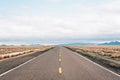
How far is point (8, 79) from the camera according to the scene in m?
10.7

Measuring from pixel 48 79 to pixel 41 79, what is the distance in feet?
1.11

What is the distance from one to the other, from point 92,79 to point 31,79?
297 centimetres

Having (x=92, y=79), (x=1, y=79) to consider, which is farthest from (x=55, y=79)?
(x=1, y=79)

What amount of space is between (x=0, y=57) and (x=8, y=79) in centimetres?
1984

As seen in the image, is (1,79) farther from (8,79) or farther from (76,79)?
(76,79)

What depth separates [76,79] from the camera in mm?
10656

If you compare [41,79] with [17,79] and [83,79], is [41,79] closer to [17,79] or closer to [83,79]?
[17,79]

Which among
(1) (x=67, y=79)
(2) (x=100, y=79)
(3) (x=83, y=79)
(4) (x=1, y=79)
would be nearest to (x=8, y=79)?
(4) (x=1, y=79)

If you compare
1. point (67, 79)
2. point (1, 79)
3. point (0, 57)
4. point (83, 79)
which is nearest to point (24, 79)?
point (1, 79)

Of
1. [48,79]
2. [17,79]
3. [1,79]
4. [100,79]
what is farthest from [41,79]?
[100,79]

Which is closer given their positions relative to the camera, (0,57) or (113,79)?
(113,79)

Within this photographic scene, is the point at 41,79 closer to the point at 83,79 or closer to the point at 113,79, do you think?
the point at 83,79

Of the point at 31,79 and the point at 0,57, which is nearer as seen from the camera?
the point at 31,79

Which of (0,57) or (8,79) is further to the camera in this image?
(0,57)
